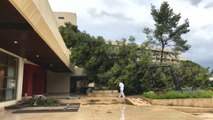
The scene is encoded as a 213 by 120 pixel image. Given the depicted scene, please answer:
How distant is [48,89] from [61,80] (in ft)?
6.69

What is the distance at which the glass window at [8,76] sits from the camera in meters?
18.5

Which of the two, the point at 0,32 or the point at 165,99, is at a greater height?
the point at 0,32

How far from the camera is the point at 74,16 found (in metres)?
57.2

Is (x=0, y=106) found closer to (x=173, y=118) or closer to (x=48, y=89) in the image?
(x=173, y=118)

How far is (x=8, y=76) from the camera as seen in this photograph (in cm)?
1970

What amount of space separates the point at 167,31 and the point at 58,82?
51.0ft

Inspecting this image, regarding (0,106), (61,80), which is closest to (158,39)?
(61,80)

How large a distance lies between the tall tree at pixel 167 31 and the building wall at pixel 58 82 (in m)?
12.1

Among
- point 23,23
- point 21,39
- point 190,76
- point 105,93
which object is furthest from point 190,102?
point 190,76

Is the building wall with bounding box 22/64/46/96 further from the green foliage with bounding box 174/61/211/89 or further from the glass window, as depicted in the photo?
the green foliage with bounding box 174/61/211/89

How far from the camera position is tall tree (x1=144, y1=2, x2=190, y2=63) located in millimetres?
38156

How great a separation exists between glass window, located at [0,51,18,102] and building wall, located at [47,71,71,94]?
21.0m

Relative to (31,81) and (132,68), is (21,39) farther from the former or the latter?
(132,68)

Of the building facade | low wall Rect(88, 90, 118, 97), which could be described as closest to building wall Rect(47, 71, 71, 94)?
the building facade
